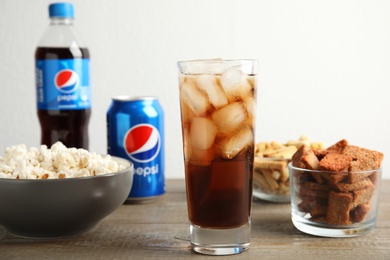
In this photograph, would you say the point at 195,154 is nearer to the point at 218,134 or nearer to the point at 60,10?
the point at 218,134

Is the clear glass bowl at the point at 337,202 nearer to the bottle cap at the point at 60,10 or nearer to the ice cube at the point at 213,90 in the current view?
the ice cube at the point at 213,90

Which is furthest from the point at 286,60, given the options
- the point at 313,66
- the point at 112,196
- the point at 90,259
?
the point at 90,259

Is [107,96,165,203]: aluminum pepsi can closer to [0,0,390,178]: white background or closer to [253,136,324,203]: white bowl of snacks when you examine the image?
[253,136,324,203]: white bowl of snacks

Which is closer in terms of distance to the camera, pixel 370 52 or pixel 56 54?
pixel 56 54

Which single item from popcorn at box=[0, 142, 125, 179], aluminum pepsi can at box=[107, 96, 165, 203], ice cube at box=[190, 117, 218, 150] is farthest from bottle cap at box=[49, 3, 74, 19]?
ice cube at box=[190, 117, 218, 150]

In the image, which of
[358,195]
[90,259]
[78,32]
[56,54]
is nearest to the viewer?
[90,259]

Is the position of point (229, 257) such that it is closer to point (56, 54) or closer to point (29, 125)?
point (56, 54)

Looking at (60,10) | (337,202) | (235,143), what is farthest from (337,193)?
(60,10)
